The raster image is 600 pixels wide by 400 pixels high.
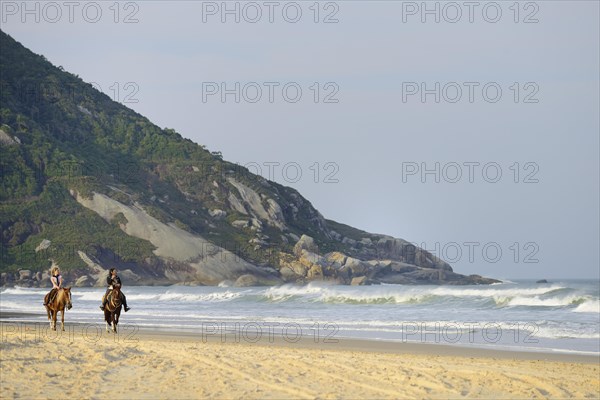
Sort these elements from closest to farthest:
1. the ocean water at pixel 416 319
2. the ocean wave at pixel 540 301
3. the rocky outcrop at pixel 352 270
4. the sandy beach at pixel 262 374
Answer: the sandy beach at pixel 262 374 < the ocean water at pixel 416 319 < the ocean wave at pixel 540 301 < the rocky outcrop at pixel 352 270

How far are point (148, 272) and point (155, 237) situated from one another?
5329mm

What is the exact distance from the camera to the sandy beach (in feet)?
51.7

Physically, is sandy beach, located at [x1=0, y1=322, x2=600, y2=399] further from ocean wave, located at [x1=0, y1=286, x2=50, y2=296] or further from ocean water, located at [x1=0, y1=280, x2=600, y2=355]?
ocean wave, located at [x1=0, y1=286, x2=50, y2=296]

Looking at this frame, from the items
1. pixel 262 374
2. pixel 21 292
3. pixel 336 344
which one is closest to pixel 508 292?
pixel 336 344

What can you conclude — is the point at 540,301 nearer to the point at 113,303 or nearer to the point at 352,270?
the point at 113,303

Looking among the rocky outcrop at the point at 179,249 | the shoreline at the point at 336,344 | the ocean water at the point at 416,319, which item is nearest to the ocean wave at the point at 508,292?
the ocean water at the point at 416,319

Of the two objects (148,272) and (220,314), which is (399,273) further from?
(220,314)

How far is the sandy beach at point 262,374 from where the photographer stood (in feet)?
51.7

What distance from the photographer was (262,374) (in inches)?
687

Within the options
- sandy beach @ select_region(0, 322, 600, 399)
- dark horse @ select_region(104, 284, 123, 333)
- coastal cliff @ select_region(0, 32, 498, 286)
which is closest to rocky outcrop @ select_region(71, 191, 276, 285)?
coastal cliff @ select_region(0, 32, 498, 286)

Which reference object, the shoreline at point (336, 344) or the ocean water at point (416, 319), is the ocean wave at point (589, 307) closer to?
the ocean water at point (416, 319)

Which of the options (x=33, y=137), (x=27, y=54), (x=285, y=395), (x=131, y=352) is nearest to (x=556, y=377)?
(x=285, y=395)

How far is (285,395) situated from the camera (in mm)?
15602

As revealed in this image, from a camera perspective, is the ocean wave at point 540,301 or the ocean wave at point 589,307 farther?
the ocean wave at point 540,301
